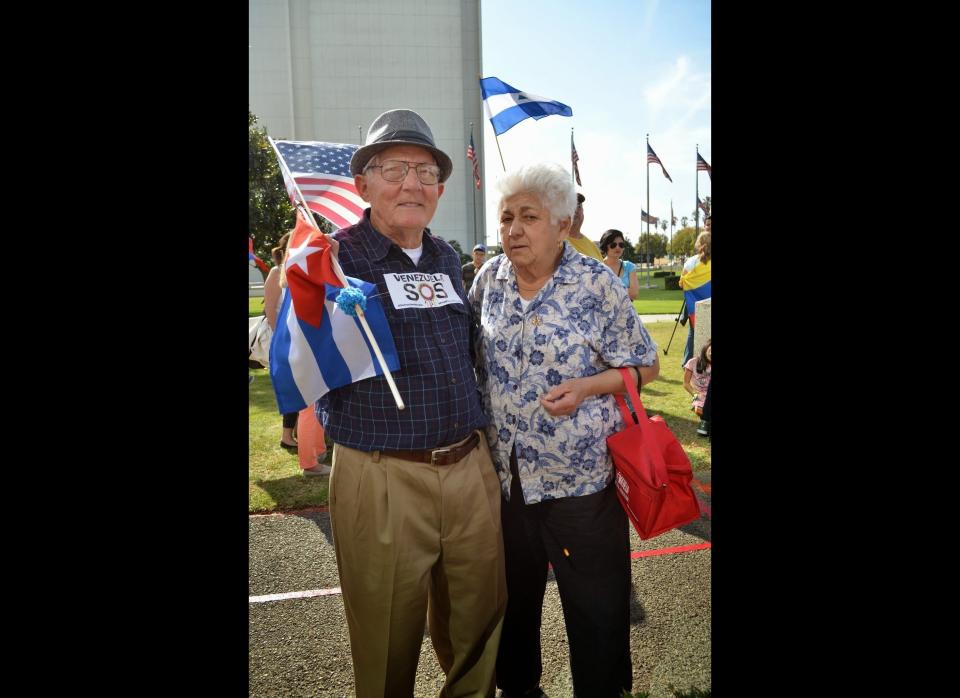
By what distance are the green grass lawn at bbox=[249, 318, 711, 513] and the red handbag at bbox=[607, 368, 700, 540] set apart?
3.33 meters

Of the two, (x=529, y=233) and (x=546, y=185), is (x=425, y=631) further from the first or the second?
(x=546, y=185)

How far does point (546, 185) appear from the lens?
7.16 feet

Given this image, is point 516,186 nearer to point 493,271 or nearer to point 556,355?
point 493,271

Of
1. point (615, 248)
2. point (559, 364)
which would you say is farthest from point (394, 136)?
point (615, 248)

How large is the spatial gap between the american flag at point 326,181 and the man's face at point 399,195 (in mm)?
175

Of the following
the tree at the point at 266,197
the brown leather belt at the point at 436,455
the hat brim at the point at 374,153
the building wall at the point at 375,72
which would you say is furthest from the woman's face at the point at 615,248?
the building wall at the point at 375,72

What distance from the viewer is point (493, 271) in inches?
95.3

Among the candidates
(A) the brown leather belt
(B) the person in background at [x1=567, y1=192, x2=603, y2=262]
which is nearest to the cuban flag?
(A) the brown leather belt

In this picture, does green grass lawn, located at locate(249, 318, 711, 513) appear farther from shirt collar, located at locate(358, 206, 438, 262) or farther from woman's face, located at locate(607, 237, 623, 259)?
shirt collar, located at locate(358, 206, 438, 262)
